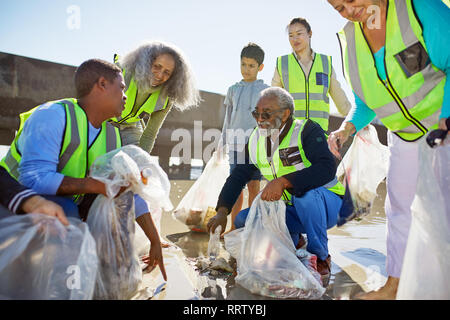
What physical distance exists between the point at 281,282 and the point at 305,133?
920 mm

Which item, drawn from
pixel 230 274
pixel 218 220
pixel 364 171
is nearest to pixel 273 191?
pixel 218 220

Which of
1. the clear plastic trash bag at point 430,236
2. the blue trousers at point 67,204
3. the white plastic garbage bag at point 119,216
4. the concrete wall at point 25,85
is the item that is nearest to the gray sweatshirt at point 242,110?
the white plastic garbage bag at point 119,216

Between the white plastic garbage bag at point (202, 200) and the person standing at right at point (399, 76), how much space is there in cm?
146

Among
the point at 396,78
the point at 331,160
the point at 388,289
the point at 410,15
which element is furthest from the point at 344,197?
the point at 410,15

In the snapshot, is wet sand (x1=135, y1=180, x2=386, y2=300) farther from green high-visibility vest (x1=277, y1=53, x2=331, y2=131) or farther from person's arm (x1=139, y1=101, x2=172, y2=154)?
green high-visibility vest (x1=277, y1=53, x2=331, y2=131)

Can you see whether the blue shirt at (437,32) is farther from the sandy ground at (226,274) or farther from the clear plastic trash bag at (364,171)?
the sandy ground at (226,274)

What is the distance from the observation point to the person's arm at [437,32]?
1.32m

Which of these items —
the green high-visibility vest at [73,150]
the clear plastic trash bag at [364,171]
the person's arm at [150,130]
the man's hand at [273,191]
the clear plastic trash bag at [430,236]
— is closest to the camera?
the clear plastic trash bag at [430,236]

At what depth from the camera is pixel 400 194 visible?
1.66 m

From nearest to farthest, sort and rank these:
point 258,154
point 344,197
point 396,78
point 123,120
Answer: point 396,78 < point 344,197 < point 258,154 < point 123,120

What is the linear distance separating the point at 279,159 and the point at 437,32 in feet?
3.67

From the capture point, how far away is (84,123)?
1.57 meters

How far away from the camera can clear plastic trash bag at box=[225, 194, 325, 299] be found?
1.66 m
